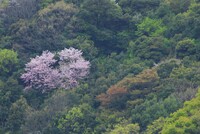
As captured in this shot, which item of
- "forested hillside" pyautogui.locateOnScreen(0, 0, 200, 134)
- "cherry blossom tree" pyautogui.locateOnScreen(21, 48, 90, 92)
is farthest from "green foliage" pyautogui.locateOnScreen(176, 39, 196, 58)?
"cherry blossom tree" pyautogui.locateOnScreen(21, 48, 90, 92)

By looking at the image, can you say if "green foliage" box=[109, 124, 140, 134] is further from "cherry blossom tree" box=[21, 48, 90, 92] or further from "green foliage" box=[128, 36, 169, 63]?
"green foliage" box=[128, 36, 169, 63]

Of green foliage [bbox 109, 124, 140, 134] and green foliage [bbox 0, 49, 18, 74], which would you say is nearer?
green foliage [bbox 109, 124, 140, 134]

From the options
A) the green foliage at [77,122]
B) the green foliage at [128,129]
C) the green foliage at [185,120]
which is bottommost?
the green foliage at [77,122]

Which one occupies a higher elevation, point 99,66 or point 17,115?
point 99,66

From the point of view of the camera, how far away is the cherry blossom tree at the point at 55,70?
49625 mm

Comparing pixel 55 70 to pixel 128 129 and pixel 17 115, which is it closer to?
pixel 17 115

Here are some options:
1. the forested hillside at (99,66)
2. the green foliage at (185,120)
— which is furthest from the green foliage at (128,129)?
the green foliage at (185,120)

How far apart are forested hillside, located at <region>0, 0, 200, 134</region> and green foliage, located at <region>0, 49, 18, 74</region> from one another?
6 centimetres

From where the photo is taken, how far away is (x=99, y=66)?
50656 mm

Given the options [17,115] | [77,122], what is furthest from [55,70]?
[77,122]

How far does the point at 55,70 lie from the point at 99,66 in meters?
2.66

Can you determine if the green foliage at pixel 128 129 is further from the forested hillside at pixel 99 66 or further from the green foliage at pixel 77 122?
the green foliage at pixel 77 122

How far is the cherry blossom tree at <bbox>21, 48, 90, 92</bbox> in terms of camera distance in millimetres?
49625

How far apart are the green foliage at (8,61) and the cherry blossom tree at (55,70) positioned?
41.5 inches
